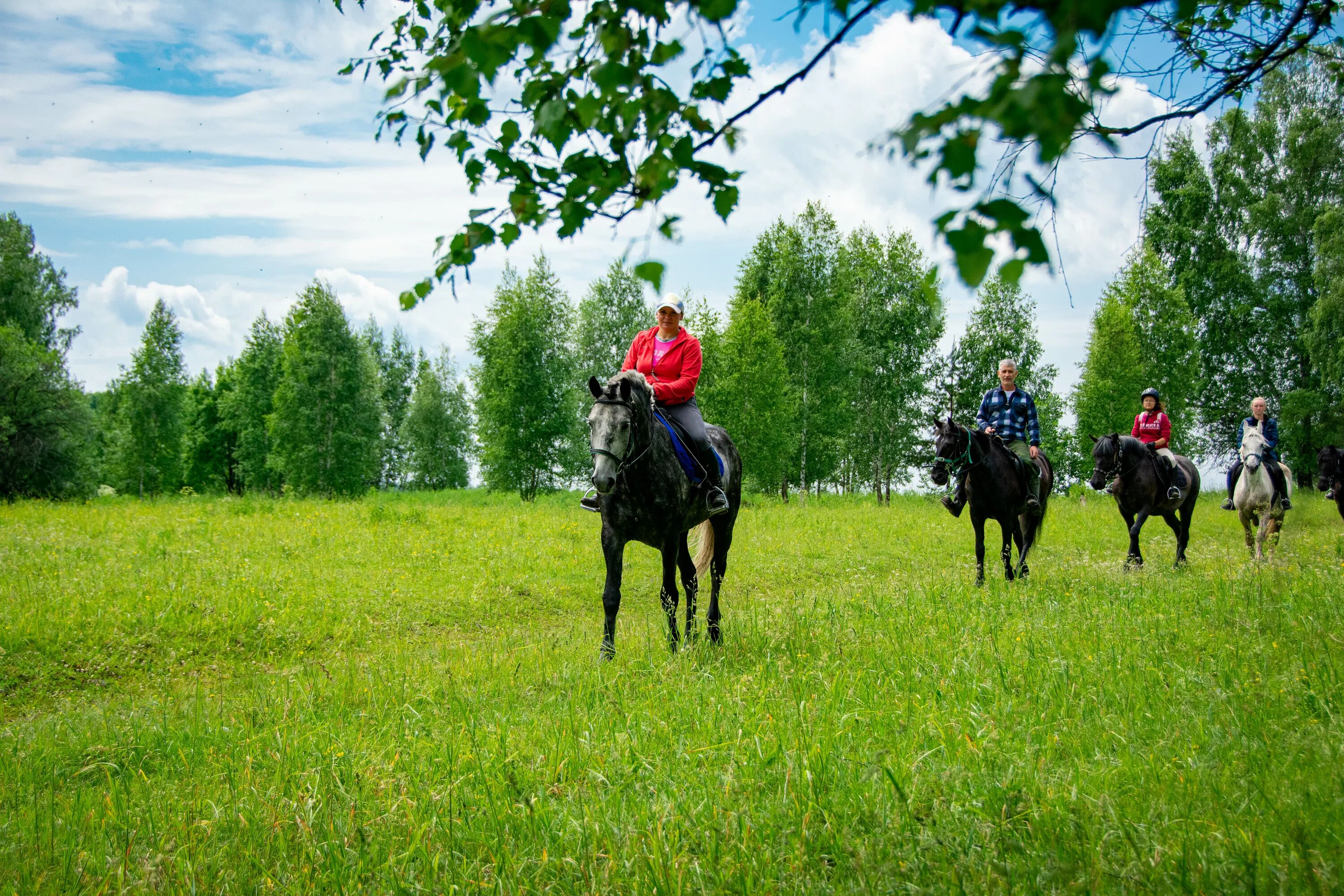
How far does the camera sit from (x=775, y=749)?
4121 millimetres

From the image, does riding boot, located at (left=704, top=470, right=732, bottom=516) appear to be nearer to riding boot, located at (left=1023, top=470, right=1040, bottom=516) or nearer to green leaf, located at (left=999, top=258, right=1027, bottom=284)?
riding boot, located at (left=1023, top=470, right=1040, bottom=516)

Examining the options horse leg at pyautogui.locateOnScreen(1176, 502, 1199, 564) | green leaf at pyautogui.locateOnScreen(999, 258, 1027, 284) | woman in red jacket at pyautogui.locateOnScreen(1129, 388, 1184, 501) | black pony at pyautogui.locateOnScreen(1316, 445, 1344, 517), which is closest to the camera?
green leaf at pyautogui.locateOnScreen(999, 258, 1027, 284)

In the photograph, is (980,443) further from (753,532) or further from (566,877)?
(566,877)

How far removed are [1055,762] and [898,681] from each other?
1.56 meters

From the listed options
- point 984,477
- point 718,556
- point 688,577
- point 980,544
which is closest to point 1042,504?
point 984,477

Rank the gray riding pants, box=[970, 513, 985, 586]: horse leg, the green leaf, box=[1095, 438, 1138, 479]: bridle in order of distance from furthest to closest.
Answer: box=[1095, 438, 1138, 479]: bridle → box=[970, 513, 985, 586]: horse leg → the gray riding pants → the green leaf

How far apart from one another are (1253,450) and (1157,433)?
5.95 ft

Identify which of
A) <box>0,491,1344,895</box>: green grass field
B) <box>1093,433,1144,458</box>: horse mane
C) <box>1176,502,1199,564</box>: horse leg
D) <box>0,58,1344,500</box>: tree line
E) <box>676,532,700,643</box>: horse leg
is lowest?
<box>0,491,1344,895</box>: green grass field

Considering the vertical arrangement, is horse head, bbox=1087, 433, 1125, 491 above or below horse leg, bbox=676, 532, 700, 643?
above

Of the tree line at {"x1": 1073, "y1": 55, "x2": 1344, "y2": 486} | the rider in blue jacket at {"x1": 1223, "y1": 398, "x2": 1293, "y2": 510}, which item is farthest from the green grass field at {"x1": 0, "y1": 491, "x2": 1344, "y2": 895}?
the tree line at {"x1": 1073, "y1": 55, "x2": 1344, "y2": 486}

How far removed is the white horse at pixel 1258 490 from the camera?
1391cm

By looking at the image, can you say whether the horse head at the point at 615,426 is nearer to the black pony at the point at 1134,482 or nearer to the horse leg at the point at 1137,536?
the black pony at the point at 1134,482

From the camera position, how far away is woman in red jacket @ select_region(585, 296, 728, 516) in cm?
804

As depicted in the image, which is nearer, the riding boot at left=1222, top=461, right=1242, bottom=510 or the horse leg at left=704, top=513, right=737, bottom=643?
the horse leg at left=704, top=513, right=737, bottom=643
